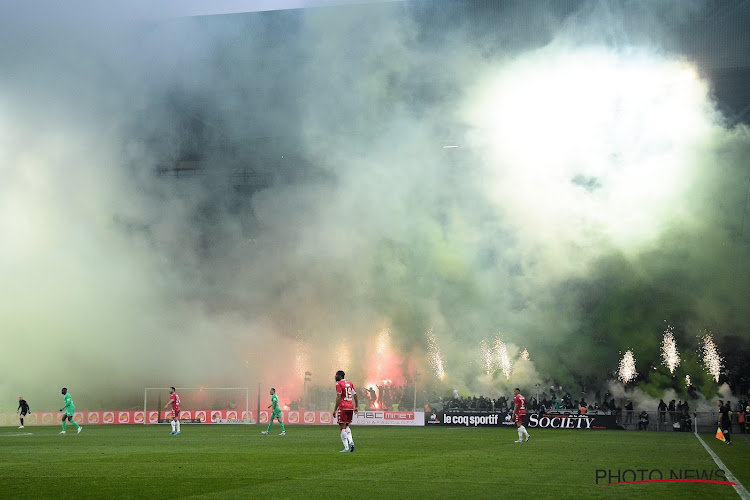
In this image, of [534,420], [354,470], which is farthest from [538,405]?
[354,470]

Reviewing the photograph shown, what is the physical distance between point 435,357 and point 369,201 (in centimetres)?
1604

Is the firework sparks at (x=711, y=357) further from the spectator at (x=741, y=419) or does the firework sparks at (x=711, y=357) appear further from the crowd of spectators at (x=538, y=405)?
the spectator at (x=741, y=419)

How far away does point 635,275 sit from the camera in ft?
174

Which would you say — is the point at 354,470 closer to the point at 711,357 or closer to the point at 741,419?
the point at 741,419

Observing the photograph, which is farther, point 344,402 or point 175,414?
point 175,414

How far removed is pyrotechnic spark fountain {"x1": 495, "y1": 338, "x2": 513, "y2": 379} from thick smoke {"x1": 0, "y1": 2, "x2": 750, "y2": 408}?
19.7 inches

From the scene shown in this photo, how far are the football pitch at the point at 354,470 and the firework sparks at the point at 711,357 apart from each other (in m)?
35.9

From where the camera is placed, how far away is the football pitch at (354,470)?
11023 mm

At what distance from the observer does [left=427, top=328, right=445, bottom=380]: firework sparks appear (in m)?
60.2

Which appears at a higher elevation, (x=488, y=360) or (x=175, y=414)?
(x=488, y=360)

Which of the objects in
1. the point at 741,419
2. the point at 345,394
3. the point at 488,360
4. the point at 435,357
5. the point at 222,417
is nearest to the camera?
the point at 345,394

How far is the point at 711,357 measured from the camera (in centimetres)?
5625

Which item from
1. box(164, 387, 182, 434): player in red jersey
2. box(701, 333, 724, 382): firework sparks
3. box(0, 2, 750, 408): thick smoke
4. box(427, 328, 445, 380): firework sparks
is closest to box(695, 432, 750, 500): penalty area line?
box(164, 387, 182, 434): player in red jersey

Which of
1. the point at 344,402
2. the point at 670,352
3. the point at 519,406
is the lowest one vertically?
the point at 519,406
